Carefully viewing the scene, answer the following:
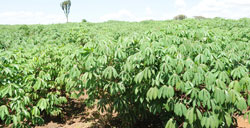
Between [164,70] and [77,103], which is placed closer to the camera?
[164,70]

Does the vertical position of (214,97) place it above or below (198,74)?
below

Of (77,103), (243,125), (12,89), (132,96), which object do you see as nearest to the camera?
(12,89)

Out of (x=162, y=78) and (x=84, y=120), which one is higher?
(x=162, y=78)

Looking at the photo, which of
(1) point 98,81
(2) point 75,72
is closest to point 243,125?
(1) point 98,81

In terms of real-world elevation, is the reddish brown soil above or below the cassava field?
below

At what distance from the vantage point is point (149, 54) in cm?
201

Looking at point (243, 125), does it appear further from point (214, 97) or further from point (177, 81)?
point (177, 81)

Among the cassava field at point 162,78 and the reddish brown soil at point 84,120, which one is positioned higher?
the cassava field at point 162,78

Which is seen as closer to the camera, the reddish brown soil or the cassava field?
the cassava field

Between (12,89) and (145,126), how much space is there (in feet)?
7.25

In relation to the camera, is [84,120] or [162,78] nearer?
[162,78]

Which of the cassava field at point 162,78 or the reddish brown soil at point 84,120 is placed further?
the reddish brown soil at point 84,120

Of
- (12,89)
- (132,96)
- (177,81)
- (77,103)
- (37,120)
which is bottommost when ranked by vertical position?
(77,103)

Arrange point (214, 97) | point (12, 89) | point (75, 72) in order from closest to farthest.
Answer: point (214, 97)
point (12, 89)
point (75, 72)
